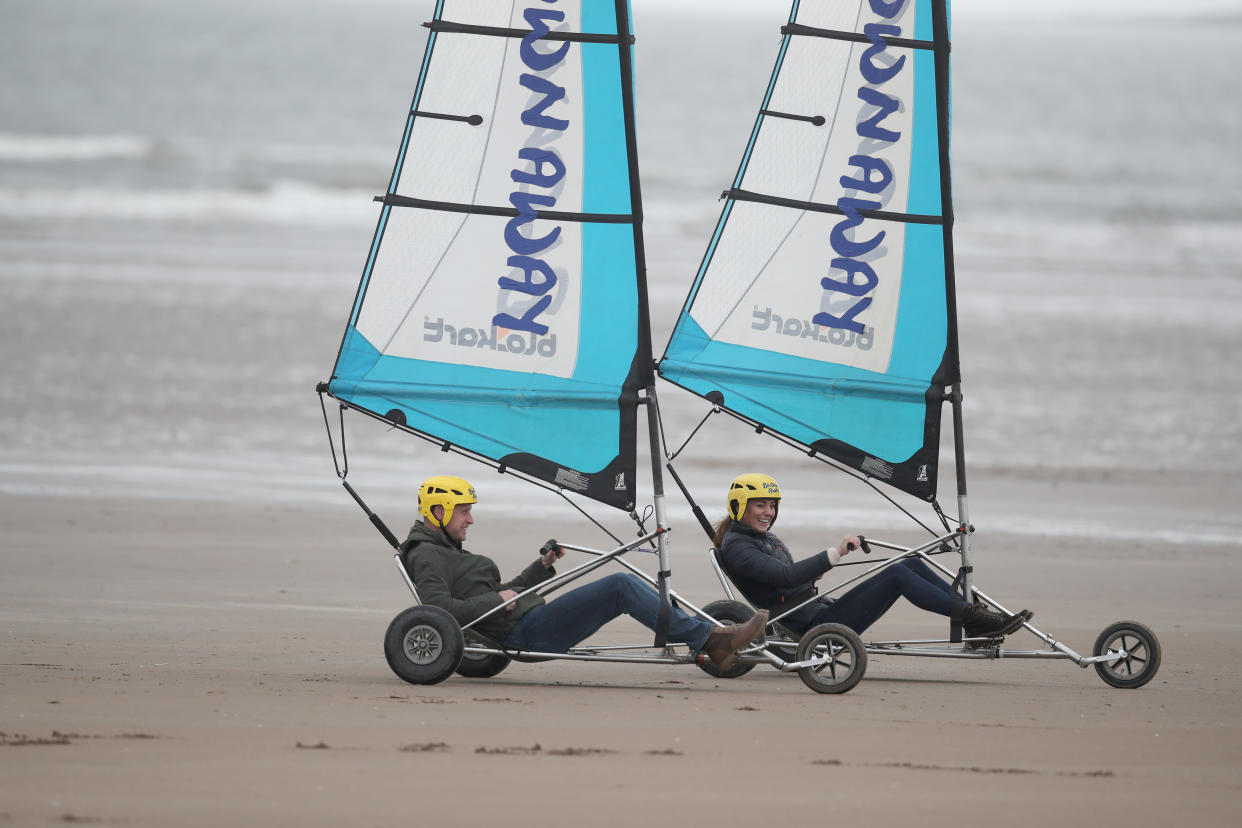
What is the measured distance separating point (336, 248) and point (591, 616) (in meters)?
26.3

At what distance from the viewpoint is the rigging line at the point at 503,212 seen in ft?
25.7

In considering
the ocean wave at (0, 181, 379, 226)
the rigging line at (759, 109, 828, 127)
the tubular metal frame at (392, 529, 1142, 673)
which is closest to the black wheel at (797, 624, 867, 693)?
the tubular metal frame at (392, 529, 1142, 673)

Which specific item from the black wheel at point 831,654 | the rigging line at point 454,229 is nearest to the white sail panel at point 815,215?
the rigging line at point 454,229

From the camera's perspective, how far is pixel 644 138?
2499 inches

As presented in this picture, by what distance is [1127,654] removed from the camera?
7.95 m

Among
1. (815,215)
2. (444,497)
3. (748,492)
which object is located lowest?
(444,497)

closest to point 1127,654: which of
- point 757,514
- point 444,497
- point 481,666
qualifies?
point 757,514

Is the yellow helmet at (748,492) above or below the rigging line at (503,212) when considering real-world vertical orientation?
below

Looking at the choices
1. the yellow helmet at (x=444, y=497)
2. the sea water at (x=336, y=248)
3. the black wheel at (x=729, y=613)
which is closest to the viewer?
the yellow helmet at (x=444, y=497)

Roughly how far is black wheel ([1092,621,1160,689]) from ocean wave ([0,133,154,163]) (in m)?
44.9

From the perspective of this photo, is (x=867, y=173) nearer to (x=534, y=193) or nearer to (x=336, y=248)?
(x=534, y=193)

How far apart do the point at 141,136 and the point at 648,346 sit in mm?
52577

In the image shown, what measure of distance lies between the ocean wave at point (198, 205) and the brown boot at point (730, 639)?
30319 mm

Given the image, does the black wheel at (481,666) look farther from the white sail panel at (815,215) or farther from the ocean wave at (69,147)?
the ocean wave at (69,147)
